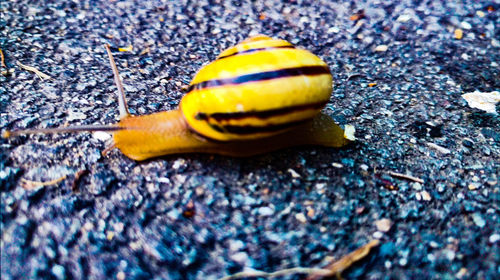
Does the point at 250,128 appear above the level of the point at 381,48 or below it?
above

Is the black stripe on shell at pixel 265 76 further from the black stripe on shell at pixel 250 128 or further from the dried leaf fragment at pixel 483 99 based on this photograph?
the dried leaf fragment at pixel 483 99

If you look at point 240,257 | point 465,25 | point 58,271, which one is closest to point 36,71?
point 58,271

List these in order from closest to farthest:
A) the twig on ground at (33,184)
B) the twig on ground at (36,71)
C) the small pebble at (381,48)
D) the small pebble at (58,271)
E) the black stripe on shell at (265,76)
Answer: the small pebble at (58,271) → the black stripe on shell at (265,76) → the twig on ground at (33,184) → the twig on ground at (36,71) → the small pebble at (381,48)

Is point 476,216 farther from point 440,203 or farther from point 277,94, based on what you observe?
point 277,94

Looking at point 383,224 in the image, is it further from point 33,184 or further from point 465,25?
point 465,25

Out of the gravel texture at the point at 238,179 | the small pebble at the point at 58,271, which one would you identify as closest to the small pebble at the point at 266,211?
the gravel texture at the point at 238,179

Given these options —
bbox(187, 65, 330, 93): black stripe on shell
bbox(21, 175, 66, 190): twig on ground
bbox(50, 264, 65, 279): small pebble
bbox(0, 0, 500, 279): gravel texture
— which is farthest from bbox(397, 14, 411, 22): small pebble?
bbox(50, 264, 65, 279): small pebble

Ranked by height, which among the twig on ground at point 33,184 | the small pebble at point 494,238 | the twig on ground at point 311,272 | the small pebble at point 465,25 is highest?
the small pebble at point 465,25
